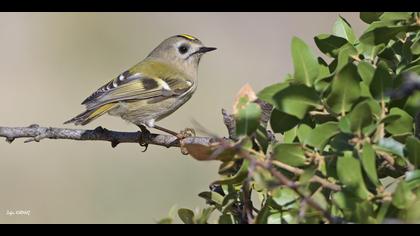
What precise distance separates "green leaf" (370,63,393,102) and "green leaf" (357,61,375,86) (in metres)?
0.03

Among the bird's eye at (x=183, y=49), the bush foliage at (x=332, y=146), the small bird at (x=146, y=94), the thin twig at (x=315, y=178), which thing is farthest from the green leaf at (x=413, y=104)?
the bird's eye at (x=183, y=49)

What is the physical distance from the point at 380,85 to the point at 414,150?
0.77 ft

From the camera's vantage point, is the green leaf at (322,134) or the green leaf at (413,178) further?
the green leaf at (322,134)

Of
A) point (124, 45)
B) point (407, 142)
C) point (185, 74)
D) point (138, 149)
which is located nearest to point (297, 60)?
point (407, 142)

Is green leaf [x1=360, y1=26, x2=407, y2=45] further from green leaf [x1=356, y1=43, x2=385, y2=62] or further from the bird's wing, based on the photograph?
the bird's wing

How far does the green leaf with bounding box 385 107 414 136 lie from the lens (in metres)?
1.87

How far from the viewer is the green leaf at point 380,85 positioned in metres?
1.89

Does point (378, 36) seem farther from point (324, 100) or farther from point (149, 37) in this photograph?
point (149, 37)

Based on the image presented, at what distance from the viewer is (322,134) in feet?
6.03

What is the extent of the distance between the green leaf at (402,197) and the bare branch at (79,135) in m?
1.16

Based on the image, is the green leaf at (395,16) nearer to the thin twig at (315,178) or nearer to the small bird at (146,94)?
the thin twig at (315,178)

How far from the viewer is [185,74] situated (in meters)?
5.58

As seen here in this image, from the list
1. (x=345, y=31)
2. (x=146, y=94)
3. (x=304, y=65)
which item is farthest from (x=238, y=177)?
(x=146, y=94)

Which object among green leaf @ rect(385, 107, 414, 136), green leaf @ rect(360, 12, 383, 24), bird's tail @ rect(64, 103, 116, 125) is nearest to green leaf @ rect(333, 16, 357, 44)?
green leaf @ rect(360, 12, 383, 24)
